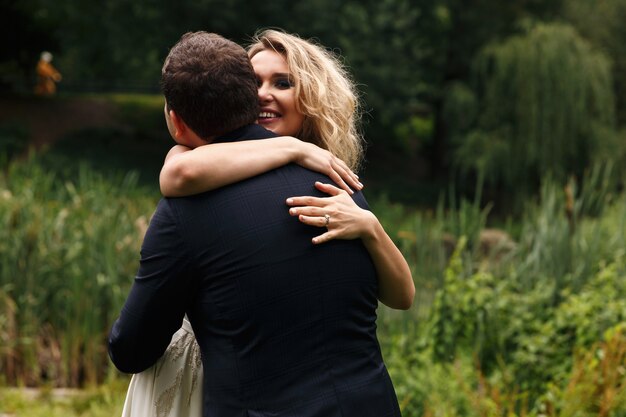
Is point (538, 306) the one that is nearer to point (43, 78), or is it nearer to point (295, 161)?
point (295, 161)

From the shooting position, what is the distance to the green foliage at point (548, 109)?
1577cm

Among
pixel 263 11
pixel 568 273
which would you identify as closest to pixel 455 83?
pixel 263 11

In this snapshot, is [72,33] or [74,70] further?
[74,70]

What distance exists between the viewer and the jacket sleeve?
65.2 inches

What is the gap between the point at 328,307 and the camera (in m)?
1.71

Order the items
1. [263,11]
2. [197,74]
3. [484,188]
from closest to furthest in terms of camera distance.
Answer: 1. [197,74]
2. [263,11]
3. [484,188]

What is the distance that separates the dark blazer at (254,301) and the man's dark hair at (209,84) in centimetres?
6

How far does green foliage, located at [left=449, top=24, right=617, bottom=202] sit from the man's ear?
14.3 meters

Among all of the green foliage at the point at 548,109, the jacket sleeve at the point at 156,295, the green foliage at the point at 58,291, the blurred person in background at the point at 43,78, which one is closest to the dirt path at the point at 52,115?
the blurred person in background at the point at 43,78

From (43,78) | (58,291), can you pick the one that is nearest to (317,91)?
(58,291)

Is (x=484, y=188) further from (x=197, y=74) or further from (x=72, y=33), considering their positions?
(x=197, y=74)

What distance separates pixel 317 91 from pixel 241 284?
582 mm

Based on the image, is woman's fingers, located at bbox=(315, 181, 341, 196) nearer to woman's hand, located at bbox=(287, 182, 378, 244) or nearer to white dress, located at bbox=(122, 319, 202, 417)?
woman's hand, located at bbox=(287, 182, 378, 244)

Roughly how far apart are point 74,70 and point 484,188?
18.8m
